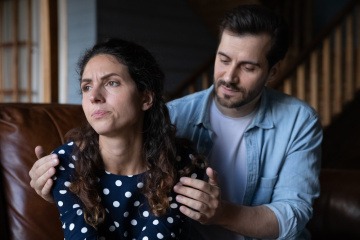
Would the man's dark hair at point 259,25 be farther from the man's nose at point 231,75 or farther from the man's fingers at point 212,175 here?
the man's fingers at point 212,175

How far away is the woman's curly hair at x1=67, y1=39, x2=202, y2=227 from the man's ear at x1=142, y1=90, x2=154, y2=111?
0.04ft

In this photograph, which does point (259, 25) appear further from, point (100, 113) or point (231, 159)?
point (100, 113)

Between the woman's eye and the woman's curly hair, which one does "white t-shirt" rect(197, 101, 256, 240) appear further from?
the woman's eye

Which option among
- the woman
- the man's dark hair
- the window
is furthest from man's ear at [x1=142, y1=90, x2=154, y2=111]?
the window

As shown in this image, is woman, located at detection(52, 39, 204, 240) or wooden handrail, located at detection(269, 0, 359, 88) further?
wooden handrail, located at detection(269, 0, 359, 88)

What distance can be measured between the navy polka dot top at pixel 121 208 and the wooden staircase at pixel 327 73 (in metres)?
2.79

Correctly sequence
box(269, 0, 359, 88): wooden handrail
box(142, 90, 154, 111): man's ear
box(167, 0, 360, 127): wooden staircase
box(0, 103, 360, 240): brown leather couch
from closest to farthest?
box(142, 90, 154, 111): man's ear → box(0, 103, 360, 240): brown leather couch → box(269, 0, 359, 88): wooden handrail → box(167, 0, 360, 127): wooden staircase

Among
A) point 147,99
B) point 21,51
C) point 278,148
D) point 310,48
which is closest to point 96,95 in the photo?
point 147,99

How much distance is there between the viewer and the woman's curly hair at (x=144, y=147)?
129cm

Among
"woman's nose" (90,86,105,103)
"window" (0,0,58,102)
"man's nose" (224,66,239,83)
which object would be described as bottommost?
"window" (0,0,58,102)

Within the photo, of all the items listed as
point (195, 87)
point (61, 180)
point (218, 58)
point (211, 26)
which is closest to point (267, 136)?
point (218, 58)

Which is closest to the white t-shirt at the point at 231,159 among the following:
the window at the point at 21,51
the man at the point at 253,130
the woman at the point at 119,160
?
the man at the point at 253,130

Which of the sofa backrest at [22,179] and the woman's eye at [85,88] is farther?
the sofa backrest at [22,179]

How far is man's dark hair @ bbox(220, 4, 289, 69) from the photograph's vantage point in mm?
1583
